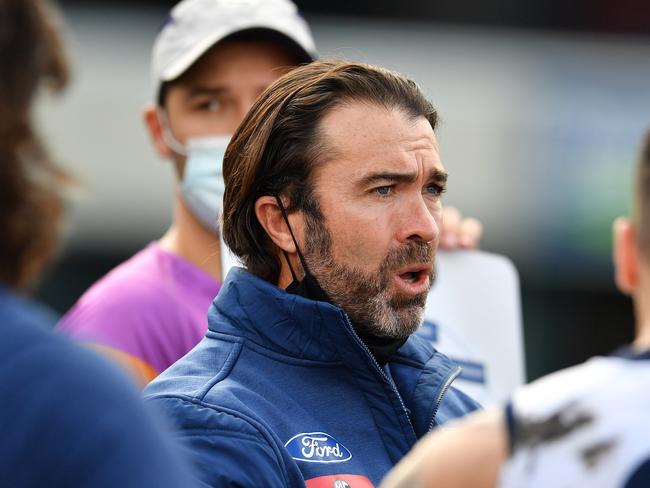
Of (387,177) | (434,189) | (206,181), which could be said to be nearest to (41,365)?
(387,177)

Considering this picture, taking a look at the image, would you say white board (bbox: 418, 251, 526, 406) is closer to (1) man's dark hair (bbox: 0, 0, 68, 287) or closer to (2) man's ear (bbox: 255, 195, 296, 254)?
(2) man's ear (bbox: 255, 195, 296, 254)

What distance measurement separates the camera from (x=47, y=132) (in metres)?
1.63

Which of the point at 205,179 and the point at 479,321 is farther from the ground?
the point at 205,179

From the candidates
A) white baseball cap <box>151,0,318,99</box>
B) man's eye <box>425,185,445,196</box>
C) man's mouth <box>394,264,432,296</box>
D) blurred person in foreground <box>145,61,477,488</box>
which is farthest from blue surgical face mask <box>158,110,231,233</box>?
man's mouth <box>394,264,432,296</box>

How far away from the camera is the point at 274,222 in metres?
3.26

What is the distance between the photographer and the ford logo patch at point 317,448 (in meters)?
2.70

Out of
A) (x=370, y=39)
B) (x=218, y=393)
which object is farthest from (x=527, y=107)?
(x=218, y=393)

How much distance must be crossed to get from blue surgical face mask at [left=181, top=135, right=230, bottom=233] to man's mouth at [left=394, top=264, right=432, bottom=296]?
3.03ft

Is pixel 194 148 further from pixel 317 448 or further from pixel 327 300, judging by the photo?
pixel 317 448

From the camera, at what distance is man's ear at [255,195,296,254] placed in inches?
127

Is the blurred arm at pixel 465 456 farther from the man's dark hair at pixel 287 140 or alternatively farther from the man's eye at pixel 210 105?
the man's eye at pixel 210 105

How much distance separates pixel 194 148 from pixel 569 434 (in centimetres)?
243

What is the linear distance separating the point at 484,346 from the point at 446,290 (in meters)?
0.22

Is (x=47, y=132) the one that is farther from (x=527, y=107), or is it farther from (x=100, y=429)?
(x=527, y=107)
